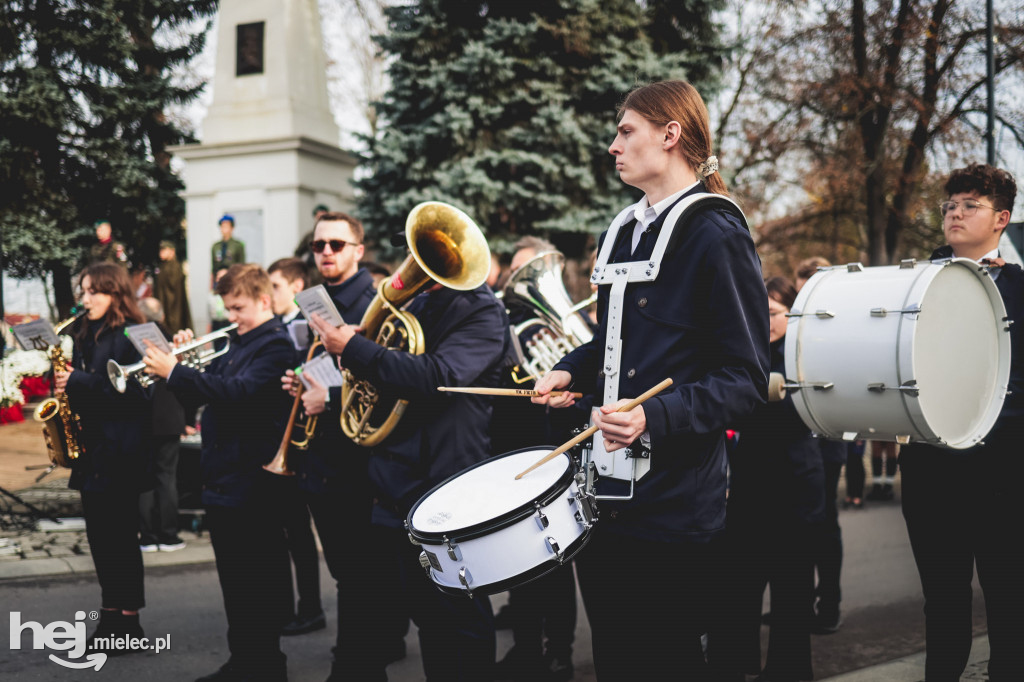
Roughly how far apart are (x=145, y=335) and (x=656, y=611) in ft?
10.8

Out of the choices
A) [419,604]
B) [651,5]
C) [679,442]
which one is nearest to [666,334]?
[679,442]

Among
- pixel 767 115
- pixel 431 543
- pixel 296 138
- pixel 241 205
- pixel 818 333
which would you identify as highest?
pixel 767 115

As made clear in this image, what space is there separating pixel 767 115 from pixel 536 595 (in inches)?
697

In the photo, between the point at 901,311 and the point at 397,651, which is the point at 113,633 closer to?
the point at 397,651

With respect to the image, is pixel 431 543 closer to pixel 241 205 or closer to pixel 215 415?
pixel 215 415

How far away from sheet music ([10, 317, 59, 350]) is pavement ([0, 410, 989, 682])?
1.86 metres

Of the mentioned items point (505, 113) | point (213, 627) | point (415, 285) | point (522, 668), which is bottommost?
point (213, 627)

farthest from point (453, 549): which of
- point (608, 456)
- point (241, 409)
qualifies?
point (241, 409)

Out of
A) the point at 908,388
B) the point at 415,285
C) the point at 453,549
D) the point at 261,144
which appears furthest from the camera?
the point at 261,144

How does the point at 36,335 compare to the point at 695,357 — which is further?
the point at 36,335

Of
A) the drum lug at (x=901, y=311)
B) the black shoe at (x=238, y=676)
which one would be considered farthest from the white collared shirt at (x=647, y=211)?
the black shoe at (x=238, y=676)

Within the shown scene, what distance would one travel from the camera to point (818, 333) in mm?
3643

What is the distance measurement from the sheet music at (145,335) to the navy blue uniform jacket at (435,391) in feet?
4.70

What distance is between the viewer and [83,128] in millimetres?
20203
